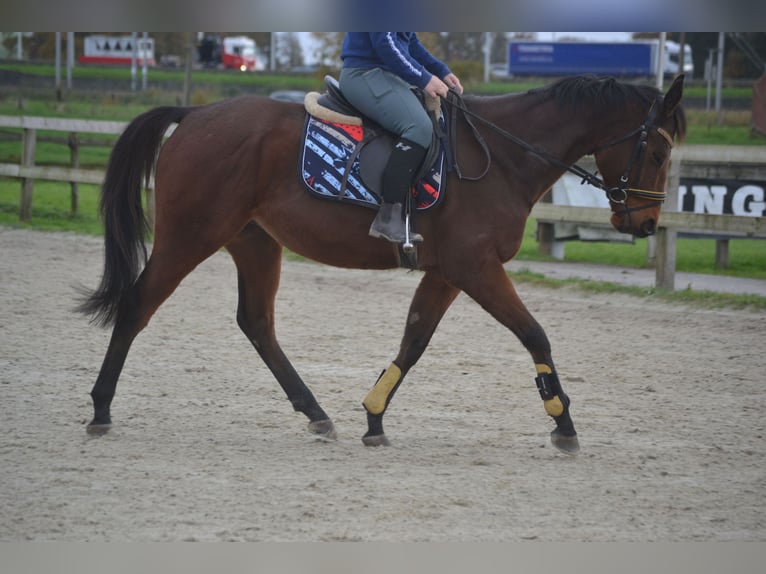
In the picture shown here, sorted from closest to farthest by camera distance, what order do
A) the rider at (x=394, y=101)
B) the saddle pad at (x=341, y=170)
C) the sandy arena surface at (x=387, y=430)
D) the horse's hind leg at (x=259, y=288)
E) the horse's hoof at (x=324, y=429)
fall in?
the sandy arena surface at (x=387, y=430) → the rider at (x=394, y=101) → the saddle pad at (x=341, y=170) → the horse's hoof at (x=324, y=429) → the horse's hind leg at (x=259, y=288)

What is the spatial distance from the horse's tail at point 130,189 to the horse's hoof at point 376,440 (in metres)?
1.65

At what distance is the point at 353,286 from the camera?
1069 cm

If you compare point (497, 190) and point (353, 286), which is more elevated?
point (497, 190)

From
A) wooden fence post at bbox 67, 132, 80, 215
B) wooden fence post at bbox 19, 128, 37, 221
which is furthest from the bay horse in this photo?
wooden fence post at bbox 67, 132, 80, 215

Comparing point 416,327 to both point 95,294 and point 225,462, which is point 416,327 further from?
point 95,294

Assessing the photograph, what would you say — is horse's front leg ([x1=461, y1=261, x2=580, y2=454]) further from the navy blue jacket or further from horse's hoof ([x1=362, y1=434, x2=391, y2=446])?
the navy blue jacket

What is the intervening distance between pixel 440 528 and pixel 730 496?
58.2 inches

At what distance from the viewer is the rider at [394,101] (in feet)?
16.4

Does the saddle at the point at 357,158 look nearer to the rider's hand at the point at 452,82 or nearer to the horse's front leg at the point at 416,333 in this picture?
the rider's hand at the point at 452,82

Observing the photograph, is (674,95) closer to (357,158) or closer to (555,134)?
(555,134)

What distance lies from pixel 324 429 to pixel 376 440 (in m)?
0.34

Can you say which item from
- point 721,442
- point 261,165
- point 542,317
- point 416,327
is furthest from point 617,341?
point 261,165

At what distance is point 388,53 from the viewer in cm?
494

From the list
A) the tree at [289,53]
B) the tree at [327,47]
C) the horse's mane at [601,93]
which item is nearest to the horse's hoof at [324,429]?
the horse's mane at [601,93]
